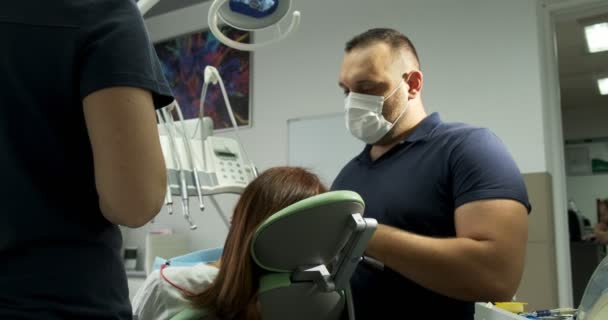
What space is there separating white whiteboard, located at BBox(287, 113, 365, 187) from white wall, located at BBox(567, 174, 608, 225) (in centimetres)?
462

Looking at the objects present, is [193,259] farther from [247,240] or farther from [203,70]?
[203,70]

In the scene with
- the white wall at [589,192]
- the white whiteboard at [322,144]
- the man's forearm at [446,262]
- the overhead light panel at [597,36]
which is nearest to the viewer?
the man's forearm at [446,262]

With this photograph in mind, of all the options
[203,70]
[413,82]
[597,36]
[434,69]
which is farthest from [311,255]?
[597,36]

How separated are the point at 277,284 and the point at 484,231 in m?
0.54

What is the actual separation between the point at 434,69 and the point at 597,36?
1.79m

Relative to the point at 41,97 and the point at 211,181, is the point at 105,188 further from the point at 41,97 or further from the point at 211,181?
the point at 211,181

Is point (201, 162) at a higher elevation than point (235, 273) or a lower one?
higher

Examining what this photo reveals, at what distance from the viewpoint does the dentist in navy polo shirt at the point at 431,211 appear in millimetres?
1229

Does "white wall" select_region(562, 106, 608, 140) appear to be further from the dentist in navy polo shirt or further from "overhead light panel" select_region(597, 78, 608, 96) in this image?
the dentist in navy polo shirt

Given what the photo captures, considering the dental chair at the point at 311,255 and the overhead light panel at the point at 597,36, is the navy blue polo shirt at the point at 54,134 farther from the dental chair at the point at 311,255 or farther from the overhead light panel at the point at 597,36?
the overhead light panel at the point at 597,36

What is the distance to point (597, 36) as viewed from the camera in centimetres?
390

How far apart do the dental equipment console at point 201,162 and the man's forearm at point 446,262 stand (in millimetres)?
1001

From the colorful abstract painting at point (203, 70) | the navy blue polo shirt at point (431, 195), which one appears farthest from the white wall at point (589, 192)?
the navy blue polo shirt at point (431, 195)

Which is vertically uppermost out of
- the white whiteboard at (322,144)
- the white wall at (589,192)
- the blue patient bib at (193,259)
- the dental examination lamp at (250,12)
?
the dental examination lamp at (250,12)
